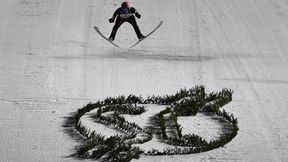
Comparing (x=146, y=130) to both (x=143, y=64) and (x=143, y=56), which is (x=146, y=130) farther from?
(x=143, y=56)

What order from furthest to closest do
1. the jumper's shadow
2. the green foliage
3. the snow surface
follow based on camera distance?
the jumper's shadow → the snow surface → the green foliage

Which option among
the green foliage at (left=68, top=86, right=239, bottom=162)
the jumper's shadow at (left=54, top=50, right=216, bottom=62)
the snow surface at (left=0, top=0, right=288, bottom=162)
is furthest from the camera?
the jumper's shadow at (left=54, top=50, right=216, bottom=62)

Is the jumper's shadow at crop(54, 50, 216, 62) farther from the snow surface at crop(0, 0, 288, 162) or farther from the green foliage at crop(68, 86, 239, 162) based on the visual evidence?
the green foliage at crop(68, 86, 239, 162)

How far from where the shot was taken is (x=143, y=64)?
1891 cm

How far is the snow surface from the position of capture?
1548 cm

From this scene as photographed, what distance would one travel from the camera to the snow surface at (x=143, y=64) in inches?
610

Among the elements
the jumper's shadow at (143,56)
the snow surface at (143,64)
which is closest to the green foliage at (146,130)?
the snow surface at (143,64)

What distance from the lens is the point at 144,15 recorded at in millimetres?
22312

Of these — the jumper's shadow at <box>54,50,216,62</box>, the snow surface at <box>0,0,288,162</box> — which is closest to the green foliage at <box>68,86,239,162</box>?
the snow surface at <box>0,0,288,162</box>

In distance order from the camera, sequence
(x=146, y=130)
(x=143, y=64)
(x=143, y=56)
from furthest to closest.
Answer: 1. (x=143, y=56)
2. (x=143, y=64)
3. (x=146, y=130)

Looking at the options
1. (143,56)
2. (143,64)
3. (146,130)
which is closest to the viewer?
(146,130)

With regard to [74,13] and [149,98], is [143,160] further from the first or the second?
[74,13]

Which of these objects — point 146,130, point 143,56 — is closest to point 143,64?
point 143,56

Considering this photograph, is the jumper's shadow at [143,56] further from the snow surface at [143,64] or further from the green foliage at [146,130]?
the green foliage at [146,130]
